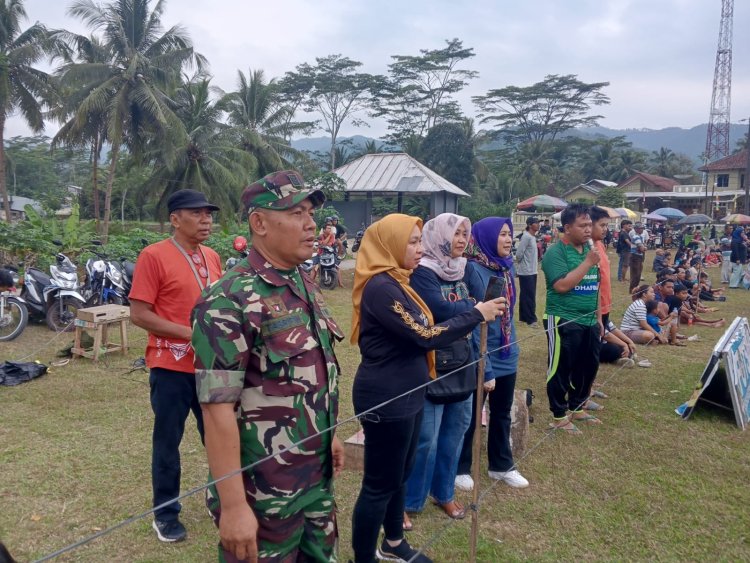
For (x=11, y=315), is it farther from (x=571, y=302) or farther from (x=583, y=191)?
(x=583, y=191)

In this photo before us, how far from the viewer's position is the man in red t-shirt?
2883 millimetres

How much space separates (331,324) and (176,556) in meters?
1.80

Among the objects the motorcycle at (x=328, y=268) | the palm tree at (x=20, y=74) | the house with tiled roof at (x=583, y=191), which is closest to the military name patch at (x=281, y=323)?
the motorcycle at (x=328, y=268)

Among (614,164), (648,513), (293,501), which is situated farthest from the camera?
(614,164)

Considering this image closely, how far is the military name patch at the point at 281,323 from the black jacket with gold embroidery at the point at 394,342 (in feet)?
2.39

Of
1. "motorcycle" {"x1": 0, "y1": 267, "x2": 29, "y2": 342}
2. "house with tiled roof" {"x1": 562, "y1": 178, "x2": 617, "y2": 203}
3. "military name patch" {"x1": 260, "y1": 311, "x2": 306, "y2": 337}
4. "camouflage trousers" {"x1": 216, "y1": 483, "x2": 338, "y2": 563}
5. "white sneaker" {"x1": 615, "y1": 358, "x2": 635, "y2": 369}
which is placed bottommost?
"white sneaker" {"x1": 615, "y1": 358, "x2": 635, "y2": 369}

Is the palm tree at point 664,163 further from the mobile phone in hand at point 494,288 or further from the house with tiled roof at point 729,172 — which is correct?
the mobile phone in hand at point 494,288

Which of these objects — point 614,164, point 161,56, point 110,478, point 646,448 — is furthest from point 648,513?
point 614,164

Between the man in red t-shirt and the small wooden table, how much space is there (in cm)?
392

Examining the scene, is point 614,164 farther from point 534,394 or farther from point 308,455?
point 308,455

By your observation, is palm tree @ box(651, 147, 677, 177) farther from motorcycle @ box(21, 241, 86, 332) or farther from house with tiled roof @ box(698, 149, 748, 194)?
motorcycle @ box(21, 241, 86, 332)

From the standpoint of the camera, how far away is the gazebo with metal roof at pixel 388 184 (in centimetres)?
2600

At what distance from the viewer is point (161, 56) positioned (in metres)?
22.3

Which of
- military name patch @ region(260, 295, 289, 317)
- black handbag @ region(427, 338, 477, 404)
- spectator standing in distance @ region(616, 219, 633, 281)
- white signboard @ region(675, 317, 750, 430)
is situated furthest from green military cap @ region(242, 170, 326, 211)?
spectator standing in distance @ region(616, 219, 633, 281)
